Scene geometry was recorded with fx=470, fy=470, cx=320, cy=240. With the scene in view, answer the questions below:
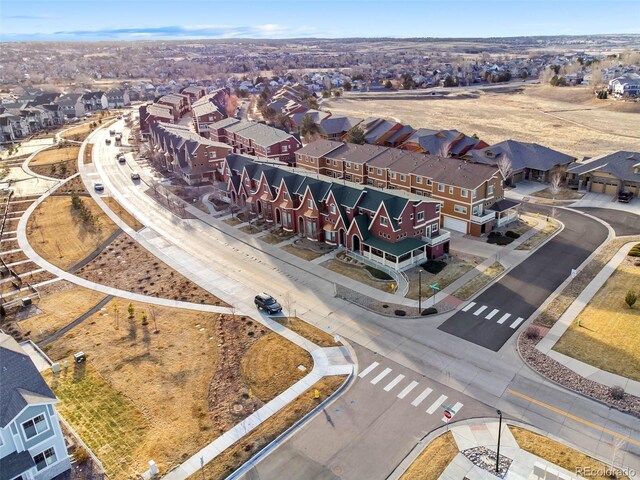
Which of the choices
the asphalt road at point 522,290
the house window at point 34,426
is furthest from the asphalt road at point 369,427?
the house window at point 34,426

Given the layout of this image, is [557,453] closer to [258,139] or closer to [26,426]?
[26,426]

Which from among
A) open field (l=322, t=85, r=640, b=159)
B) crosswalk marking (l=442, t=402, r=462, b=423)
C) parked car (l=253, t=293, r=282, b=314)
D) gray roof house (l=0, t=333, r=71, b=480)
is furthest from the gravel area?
open field (l=322, t=85, r=640, b=159)

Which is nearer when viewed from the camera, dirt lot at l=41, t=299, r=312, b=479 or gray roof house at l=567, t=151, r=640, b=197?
dirt lot at l=41, t=299, r=312, b=479

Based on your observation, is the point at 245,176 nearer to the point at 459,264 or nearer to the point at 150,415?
the point at 459,264

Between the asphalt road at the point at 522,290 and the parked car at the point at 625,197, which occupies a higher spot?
the parked car at the point at 625,197

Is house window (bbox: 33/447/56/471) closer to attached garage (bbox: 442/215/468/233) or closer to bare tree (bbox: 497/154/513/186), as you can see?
attached garage (bbox: 442/215/468/233)

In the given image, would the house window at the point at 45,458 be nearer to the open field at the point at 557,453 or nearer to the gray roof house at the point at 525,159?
the open field at the point at 557,453

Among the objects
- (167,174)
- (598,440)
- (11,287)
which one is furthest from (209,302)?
(167,174)
